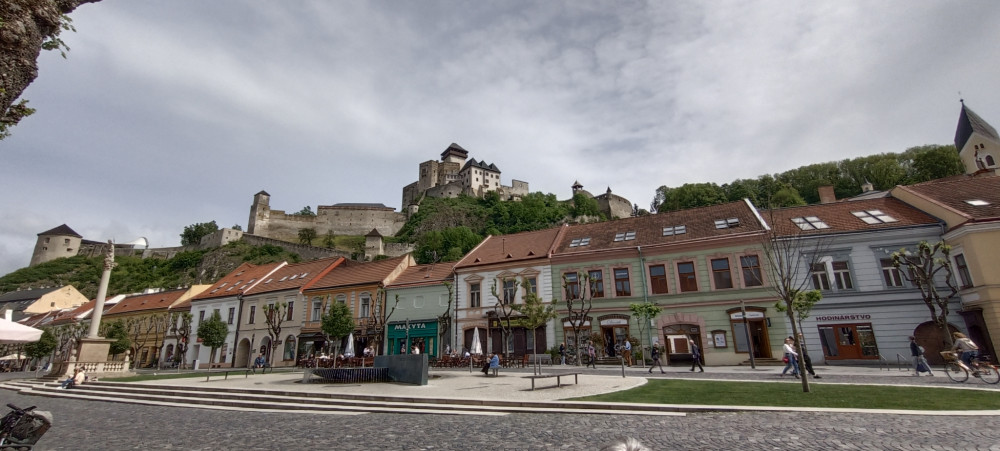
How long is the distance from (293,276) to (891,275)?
40.5 metres

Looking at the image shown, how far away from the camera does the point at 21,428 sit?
7020mm

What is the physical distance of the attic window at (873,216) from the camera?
23500 millimetres

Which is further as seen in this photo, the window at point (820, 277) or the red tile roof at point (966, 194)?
the window at point (820, 277)

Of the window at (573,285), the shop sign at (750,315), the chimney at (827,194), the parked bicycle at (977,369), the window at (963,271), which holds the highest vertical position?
the chimney at (827,194)

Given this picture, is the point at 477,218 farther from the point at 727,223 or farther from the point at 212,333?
the point at 727,223

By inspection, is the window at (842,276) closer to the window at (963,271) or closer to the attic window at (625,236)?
the window at (963,271)

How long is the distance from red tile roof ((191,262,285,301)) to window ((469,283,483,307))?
Answer: 21421 mm

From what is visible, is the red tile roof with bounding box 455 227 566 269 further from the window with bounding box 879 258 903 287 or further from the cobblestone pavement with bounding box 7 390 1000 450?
the cobblestone pavement with bounding box 7 390 1000 450

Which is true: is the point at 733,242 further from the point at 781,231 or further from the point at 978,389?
the point at 978,389

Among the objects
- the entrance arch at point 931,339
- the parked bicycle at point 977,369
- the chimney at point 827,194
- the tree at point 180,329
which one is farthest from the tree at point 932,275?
the tree at point 180,329

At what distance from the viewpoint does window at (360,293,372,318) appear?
34.1m

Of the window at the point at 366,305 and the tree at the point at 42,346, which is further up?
the window at the point at 366,305

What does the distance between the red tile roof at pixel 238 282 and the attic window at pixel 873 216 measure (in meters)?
43.6

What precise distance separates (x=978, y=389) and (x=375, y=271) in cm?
3271
